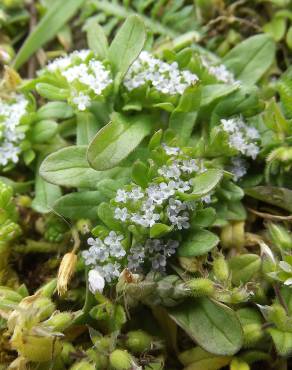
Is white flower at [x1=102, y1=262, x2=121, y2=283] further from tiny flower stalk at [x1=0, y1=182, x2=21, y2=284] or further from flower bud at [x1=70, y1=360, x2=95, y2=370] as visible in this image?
tiny flower stalk at [x1=0, y1=182, x2=21, y2=284]

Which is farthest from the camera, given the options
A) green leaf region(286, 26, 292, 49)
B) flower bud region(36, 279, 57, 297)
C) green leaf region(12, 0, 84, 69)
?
green leaf region(12, 0, 84, 69)

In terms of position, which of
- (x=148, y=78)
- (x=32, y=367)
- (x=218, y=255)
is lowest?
(x=32, y=367)

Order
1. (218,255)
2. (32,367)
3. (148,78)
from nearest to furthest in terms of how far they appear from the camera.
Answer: (32,367) < (218,255) < (148,78)

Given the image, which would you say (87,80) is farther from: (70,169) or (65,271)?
(65,271)

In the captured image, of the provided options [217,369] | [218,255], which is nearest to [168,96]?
[218,255]

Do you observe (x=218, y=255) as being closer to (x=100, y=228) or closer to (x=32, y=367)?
(x=100, y=228)

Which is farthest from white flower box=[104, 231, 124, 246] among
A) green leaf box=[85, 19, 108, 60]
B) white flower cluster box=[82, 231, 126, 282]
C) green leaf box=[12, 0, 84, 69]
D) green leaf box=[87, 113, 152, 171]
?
green leaf box=[12, 0, 84, 69]

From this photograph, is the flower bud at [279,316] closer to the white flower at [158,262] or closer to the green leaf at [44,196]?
the white flower at [158,262]
